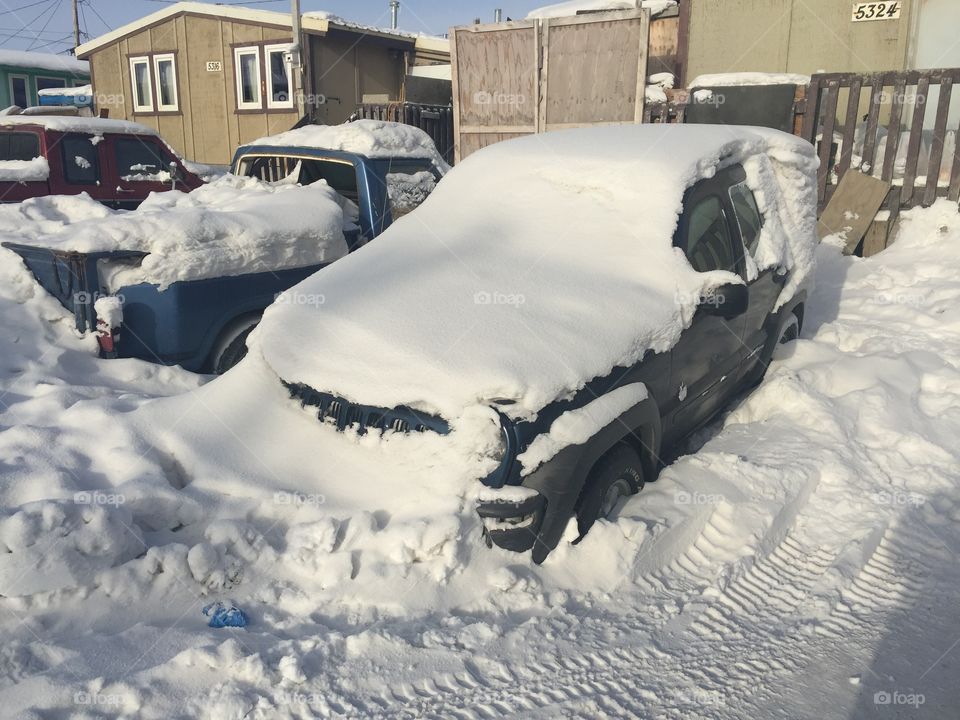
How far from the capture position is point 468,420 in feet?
9.73

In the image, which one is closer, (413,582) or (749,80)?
(413,582)

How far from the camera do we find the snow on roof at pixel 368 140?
618 centimetres

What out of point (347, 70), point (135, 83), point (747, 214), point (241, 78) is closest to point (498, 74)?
point (347, 70)

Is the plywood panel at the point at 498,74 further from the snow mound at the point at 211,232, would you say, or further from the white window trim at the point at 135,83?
the white window trim at the point at 135,83

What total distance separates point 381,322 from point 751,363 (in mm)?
2627

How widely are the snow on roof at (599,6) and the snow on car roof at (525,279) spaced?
8309 mm

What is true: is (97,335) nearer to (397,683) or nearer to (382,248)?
(382,248)

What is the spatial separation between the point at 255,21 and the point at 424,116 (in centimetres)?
679

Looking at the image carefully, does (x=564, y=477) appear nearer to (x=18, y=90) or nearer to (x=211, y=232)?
(x=211, y=232)

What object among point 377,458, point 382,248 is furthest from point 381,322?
point 382,248

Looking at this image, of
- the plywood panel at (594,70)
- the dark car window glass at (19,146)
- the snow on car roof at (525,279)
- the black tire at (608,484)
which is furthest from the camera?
the plywood panel at (594,70)

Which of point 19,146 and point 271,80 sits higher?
point 271,80

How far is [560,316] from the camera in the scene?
3.41 m

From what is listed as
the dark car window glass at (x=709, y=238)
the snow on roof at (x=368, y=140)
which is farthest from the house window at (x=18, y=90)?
the dark car window glass at (x=709, y=238)
